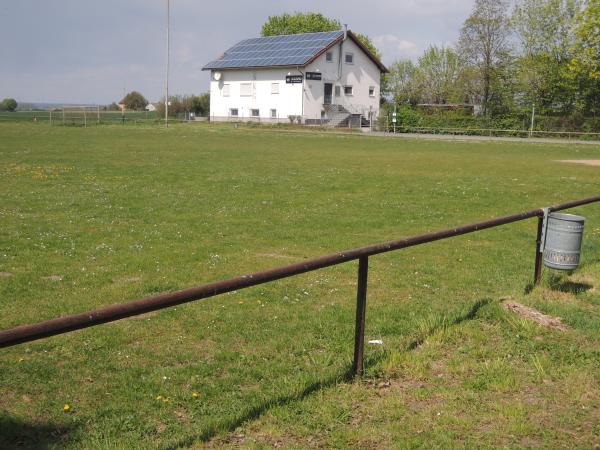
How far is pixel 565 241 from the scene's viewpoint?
7.42 meters

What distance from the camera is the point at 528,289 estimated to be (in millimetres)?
8039

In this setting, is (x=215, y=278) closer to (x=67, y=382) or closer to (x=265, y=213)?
(x=67, y=382)

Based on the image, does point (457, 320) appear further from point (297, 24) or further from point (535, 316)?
point (297, 24)

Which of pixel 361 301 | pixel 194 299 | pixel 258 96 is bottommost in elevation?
pixel 361 301

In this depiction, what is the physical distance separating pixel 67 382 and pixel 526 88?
62330mm

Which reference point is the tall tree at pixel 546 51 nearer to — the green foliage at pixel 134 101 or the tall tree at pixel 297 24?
the tall tree at pixel 297 24

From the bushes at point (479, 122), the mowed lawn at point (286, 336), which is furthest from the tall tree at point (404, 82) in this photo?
the mowed lawn at point (286, 336)

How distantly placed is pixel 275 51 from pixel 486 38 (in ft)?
68.3

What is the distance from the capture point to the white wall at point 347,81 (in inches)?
2576

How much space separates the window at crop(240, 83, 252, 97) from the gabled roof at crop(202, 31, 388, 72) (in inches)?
73.2

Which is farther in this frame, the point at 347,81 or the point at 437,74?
the point at 437,74

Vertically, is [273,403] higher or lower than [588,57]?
lower

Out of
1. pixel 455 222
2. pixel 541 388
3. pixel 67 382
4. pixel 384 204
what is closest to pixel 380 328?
pixel 541 388

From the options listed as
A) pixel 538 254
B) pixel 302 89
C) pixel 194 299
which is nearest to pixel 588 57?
pixel 302 89
